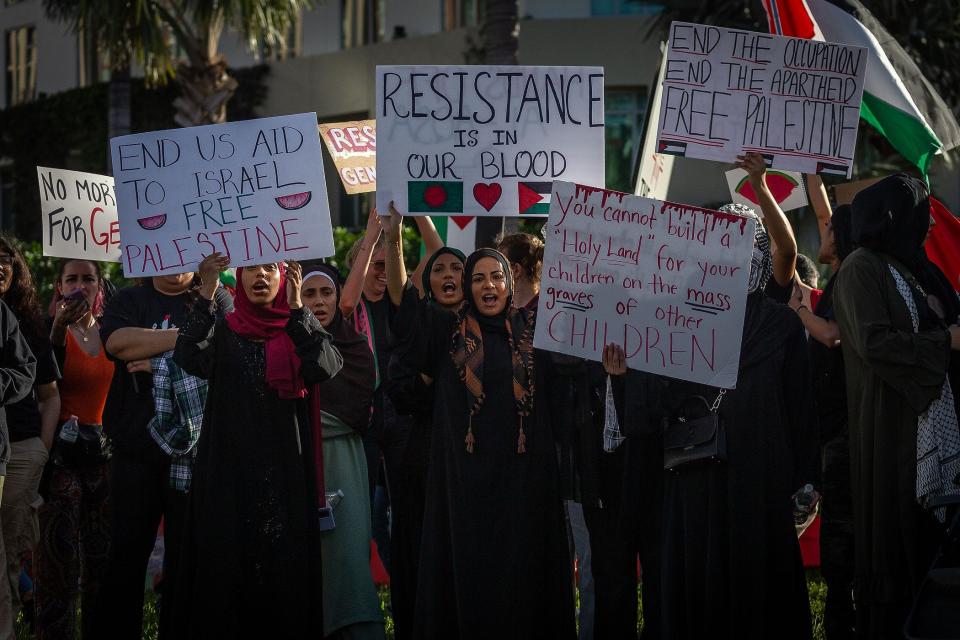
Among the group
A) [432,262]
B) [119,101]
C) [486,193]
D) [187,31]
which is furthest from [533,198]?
[119,101]

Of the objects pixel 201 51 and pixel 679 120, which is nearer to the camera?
pixel 679 120

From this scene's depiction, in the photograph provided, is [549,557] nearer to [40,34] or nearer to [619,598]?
[619,598]

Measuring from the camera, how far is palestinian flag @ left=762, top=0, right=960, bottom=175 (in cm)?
640

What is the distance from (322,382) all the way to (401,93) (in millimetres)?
1302

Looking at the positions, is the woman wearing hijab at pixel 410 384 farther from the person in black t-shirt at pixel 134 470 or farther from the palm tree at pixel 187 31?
the palm tree at pixel 187 31

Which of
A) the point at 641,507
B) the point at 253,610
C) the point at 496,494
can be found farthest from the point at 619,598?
the point at 253,610

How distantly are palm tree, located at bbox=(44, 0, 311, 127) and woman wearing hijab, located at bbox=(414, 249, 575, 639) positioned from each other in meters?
10.2

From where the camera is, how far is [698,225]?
16.3ft

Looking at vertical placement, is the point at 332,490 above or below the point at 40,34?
below

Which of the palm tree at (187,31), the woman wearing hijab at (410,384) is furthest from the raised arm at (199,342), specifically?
the palm tree at (187,31)

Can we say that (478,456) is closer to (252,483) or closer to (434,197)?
(252,483)

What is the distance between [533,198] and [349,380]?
112cm

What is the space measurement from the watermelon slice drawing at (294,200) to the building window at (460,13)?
44.9ft

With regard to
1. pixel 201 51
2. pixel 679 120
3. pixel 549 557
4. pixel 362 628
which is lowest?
pixel 362 628
